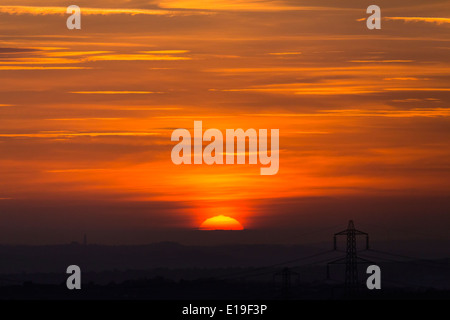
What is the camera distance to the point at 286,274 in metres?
161
